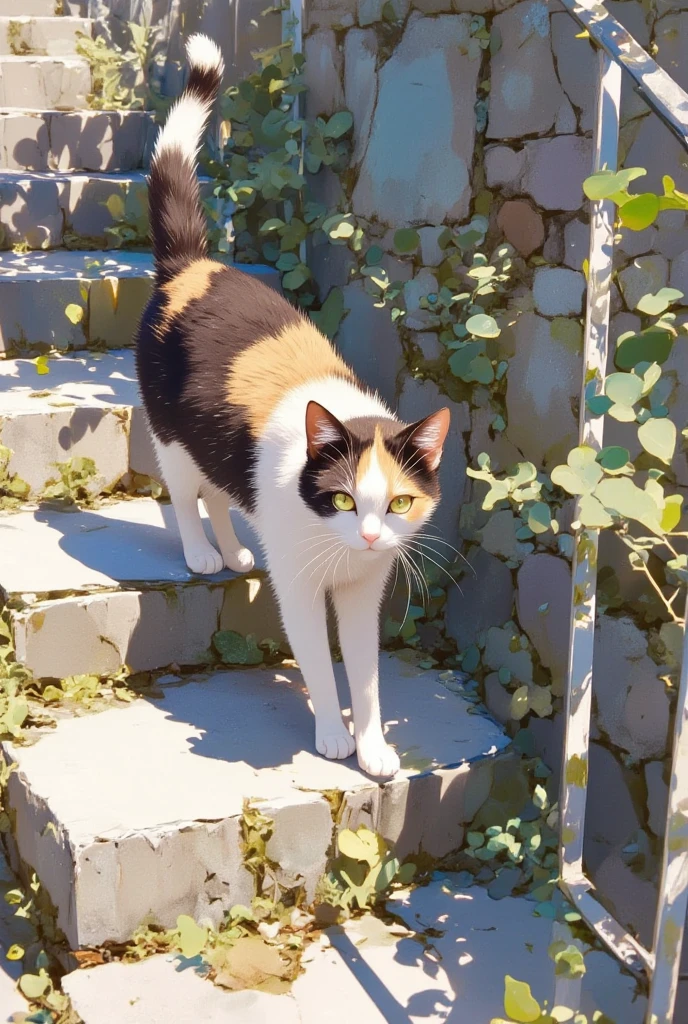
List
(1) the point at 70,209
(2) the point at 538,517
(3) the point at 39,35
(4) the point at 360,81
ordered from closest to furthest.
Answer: (2) the point at 538,517
(4) the point at 360,81
(1) the point at 70,209
(3) the point at 39,35

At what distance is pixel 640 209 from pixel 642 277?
970 millimetres

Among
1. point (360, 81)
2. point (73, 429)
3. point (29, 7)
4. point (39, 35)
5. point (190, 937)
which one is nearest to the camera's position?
point (190, 937)

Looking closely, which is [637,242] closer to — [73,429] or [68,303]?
[73,429]

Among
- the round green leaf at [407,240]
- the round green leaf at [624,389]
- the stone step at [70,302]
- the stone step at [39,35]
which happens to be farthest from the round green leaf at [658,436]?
the stone step at [39,35]

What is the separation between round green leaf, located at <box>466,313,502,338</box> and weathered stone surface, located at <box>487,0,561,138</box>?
0.43 metres

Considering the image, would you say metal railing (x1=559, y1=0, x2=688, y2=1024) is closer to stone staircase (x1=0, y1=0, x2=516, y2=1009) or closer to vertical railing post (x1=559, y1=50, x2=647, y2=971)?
vertical railing post (x1=559, y1=50, x2=647, y2=971)

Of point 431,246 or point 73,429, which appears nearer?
point 431,246

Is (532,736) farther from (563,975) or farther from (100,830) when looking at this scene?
(100,830)

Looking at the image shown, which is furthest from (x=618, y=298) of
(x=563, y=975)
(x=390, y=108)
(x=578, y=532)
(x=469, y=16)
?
(x=563, y=975)

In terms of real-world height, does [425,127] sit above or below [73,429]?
above

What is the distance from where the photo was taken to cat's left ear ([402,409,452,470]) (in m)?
2.23

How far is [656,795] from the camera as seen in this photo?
2.40 meters

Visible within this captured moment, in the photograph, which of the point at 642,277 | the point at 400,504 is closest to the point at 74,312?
the point at 400,504

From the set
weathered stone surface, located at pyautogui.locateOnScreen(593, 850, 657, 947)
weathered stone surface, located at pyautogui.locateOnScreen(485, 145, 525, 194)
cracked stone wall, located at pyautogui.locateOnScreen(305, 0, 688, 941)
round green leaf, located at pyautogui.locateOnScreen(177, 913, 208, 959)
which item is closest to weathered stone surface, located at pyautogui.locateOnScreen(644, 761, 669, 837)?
cracked stone wall, located at pyautogui.locateOnScreen(305, 0, 688, 941)
